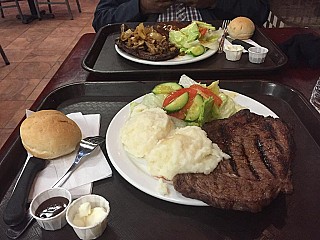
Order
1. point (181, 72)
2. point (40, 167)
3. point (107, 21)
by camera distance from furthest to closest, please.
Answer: point (107, 21) → point (181, 72) → point (40, 167)

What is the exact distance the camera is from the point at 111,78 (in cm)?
176

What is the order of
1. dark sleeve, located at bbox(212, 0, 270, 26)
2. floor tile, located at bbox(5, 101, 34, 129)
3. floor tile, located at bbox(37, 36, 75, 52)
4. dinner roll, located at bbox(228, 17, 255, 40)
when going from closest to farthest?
dinner roll, located at bbox(228, 17, 255, 40) → dark sleeve, located at bbox(212, 0, 270, 26) → floor tile, located at bbox(5, 101, 34, 129) → floor tile, located at bbox(37, 36, 75, 52)

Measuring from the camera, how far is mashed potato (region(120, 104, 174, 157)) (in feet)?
3.60

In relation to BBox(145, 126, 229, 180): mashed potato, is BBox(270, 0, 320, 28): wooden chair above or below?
below

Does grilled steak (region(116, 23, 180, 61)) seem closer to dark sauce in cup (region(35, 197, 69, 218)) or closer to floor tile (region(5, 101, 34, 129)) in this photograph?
dark sauce in cup (region(35, 197, 69, 218))

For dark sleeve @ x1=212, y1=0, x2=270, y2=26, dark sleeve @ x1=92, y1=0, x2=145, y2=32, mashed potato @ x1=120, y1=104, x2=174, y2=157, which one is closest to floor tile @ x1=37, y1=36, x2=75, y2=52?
dark sleeve @ x1=92, y1=0, x2=145, y2=32

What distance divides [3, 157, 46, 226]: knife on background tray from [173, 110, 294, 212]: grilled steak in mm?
447

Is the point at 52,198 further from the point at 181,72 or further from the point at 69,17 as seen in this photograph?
the point at 69,17

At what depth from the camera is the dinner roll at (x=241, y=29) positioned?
2.11 m

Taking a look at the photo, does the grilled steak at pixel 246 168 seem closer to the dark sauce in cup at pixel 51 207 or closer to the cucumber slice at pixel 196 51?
the dark sauce in cup at pixel 51 207

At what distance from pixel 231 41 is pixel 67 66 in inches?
40.9

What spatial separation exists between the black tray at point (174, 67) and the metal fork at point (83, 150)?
1.92 ft

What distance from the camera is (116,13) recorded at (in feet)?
8.36

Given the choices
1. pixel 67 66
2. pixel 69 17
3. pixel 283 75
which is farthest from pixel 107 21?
pixel 69 17
